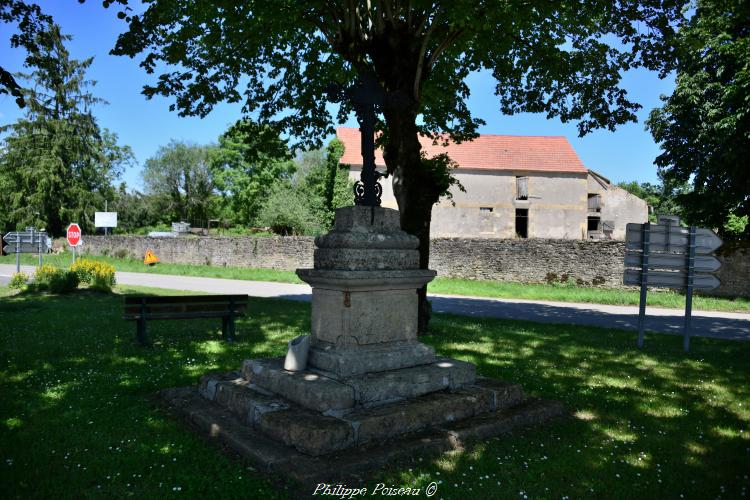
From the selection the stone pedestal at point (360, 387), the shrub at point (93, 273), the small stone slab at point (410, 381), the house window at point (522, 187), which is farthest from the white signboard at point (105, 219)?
the small stone slab at point (410, 381)

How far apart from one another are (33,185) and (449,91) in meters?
42.4

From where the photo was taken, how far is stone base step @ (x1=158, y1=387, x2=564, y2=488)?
3.61 metres

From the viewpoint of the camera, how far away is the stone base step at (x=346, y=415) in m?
3.92

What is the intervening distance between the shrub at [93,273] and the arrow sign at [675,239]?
48.6 ft

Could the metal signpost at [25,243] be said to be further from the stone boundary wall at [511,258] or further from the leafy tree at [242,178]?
the leafy tree at [242,178]

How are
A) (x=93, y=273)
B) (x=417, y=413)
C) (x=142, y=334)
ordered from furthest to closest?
(x=93, y=273) < (x=142, y=334) < (x=417, y=413)

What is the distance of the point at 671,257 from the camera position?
9141 mm

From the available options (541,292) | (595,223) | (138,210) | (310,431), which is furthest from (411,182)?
(138,210)

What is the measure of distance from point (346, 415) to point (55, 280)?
14315 millimetres

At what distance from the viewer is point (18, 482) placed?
3541mm

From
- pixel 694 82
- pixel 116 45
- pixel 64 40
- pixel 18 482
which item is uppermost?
pixel 64 40

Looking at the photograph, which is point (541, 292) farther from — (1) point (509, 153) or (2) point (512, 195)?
(1) point (509, 153)

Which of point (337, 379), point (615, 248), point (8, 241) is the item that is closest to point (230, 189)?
point (8, 241)

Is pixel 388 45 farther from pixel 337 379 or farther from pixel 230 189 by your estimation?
pixel 230 189
